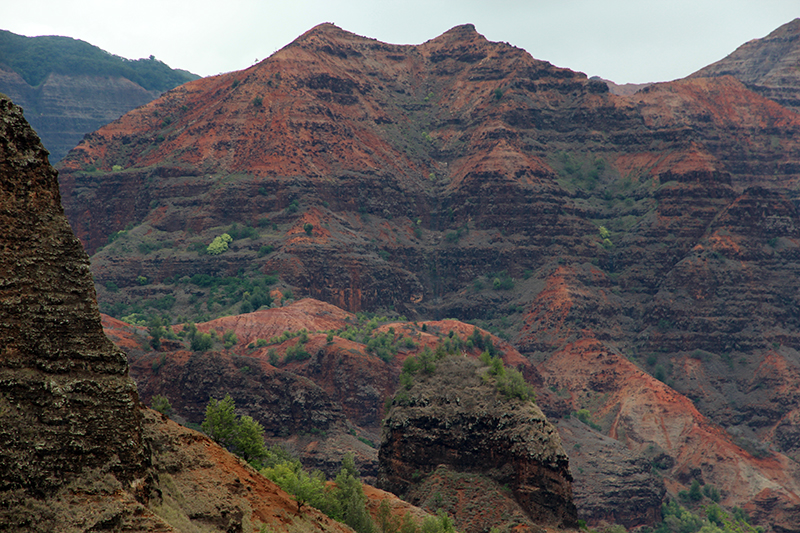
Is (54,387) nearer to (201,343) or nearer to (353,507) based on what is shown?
(353,507)

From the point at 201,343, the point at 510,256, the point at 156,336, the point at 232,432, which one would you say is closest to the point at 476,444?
the point at 232,432

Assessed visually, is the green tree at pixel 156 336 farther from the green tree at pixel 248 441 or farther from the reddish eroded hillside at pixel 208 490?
the reddish eroded hillside at pixel 208 490

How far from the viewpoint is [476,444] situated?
8350 centimetres

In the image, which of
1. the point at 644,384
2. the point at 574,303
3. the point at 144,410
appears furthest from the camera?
the point at 574,303

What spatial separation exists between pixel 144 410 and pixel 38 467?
16.5 metres

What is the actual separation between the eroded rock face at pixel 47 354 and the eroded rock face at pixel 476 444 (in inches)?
1859

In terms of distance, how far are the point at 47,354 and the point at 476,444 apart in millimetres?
53566

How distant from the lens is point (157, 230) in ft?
579

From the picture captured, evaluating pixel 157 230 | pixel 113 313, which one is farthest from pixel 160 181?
pixel 113 313

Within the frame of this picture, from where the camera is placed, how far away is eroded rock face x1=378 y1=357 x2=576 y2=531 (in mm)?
80000

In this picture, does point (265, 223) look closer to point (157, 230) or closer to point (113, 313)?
point (157, 230)

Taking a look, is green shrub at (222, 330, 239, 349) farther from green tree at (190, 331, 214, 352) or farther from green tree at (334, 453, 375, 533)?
green tree at (334, 453, 375, 533)

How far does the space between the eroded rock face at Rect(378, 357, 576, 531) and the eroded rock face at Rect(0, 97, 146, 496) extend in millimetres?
47219

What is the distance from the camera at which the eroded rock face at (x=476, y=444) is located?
262 feet
